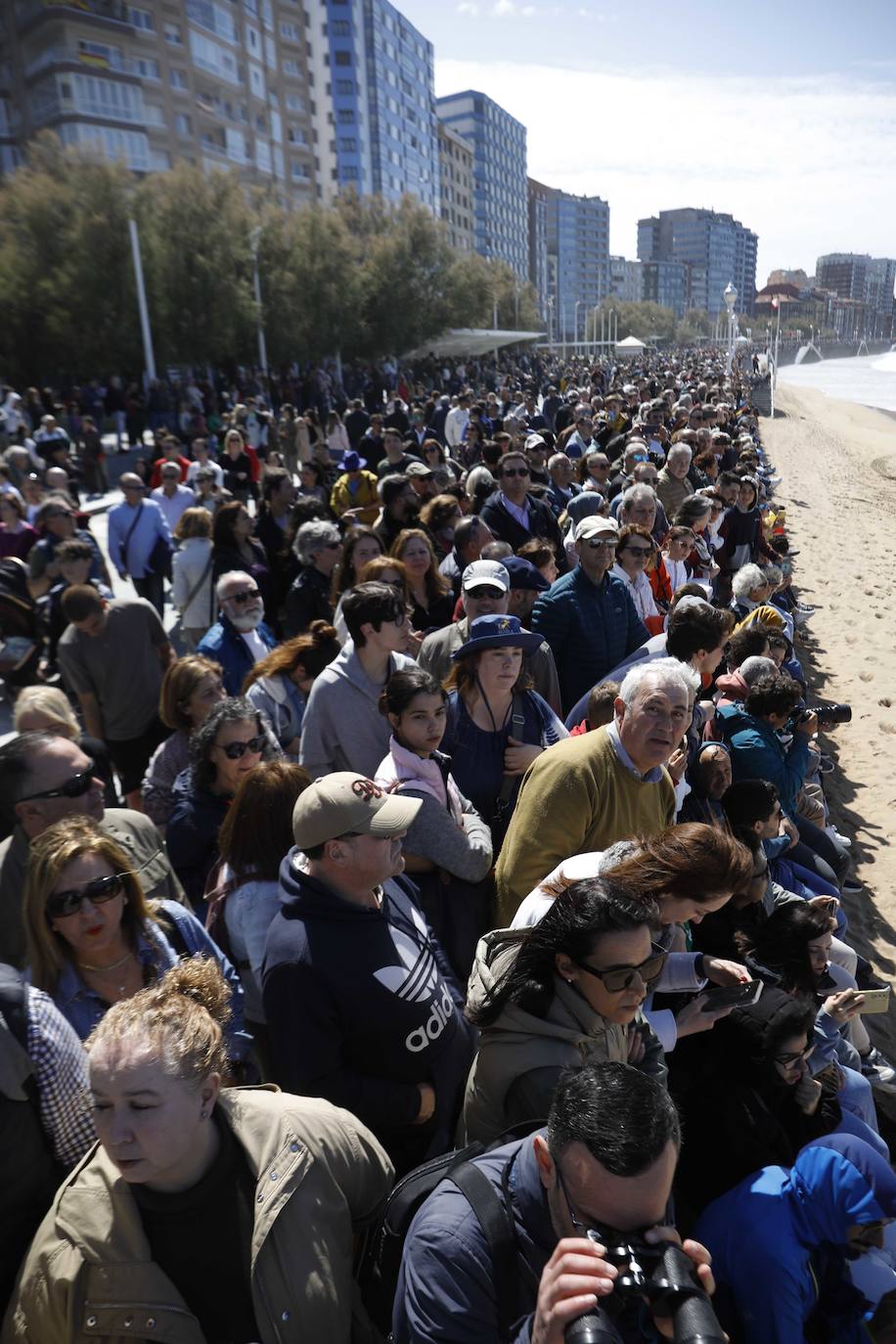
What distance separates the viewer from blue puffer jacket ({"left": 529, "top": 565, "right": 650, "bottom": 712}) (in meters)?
4.83

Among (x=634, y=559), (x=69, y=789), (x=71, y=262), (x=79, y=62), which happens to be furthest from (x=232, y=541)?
(x=79, y=62)

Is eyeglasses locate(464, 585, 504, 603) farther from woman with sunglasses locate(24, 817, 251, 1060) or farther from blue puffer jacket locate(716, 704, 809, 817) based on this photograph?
woman with sunglasses locate(24, 817, 251, 1060)

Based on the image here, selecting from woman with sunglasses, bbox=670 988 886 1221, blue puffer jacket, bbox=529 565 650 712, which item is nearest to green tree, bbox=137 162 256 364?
blue puffer jacket, bbox=529 565 650 712

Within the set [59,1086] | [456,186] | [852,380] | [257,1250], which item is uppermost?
[456,186]

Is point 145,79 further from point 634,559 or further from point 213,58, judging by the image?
point 634,559

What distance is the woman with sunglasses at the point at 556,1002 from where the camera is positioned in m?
2.01

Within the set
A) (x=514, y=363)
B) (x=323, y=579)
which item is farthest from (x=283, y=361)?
(x=323, y=579)

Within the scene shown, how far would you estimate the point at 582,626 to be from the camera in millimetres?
4809

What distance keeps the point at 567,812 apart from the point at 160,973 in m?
1.31

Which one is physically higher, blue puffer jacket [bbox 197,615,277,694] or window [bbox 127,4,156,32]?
window [bbox 127,4,156,32]

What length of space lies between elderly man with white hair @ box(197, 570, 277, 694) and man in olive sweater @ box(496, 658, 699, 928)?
2.35 meters

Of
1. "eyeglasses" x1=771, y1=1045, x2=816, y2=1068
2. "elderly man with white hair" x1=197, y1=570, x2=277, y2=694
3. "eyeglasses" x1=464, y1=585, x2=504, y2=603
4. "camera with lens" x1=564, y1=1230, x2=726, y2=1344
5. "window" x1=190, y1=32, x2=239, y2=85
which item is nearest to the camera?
"camera with lens" x1=564, y1=1230, x2=726, y2=1344

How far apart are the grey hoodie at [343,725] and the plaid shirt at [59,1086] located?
5.66 feet

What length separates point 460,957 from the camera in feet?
9.96
